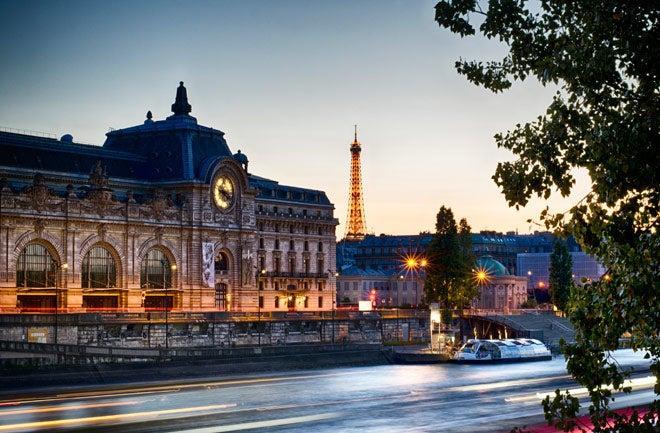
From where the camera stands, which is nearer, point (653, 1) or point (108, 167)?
point (653, 1)

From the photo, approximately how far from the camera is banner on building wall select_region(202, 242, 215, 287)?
125 metres

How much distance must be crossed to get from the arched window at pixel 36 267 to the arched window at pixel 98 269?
419 centimetres

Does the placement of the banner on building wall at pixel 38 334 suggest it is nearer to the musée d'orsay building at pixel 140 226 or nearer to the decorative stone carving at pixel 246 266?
the musée d'orsay building at pixel 140 226

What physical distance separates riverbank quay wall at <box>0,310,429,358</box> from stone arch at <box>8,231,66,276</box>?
1642cm

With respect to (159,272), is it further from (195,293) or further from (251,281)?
(251,281)

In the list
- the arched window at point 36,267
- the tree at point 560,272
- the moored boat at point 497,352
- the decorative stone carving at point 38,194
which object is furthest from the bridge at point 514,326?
the decorative stone carving at point 38,194

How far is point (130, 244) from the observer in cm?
11612

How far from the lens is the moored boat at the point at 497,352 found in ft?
309

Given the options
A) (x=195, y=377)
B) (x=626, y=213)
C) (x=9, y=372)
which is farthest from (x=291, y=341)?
(x=626, y=213)

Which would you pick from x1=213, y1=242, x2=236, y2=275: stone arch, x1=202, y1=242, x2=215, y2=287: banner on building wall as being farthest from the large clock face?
x1=202, y1=242, x2=215, y2=287: banner on building wall

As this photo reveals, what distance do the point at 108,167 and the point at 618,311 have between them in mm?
112200

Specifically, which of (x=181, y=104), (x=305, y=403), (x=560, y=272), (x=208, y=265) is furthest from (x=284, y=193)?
(x=305, y=403)

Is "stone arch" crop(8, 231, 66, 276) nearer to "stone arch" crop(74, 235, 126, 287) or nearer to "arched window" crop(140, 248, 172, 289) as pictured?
"stone arch" crop(74, 235, 126, 287)

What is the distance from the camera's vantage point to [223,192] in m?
130
